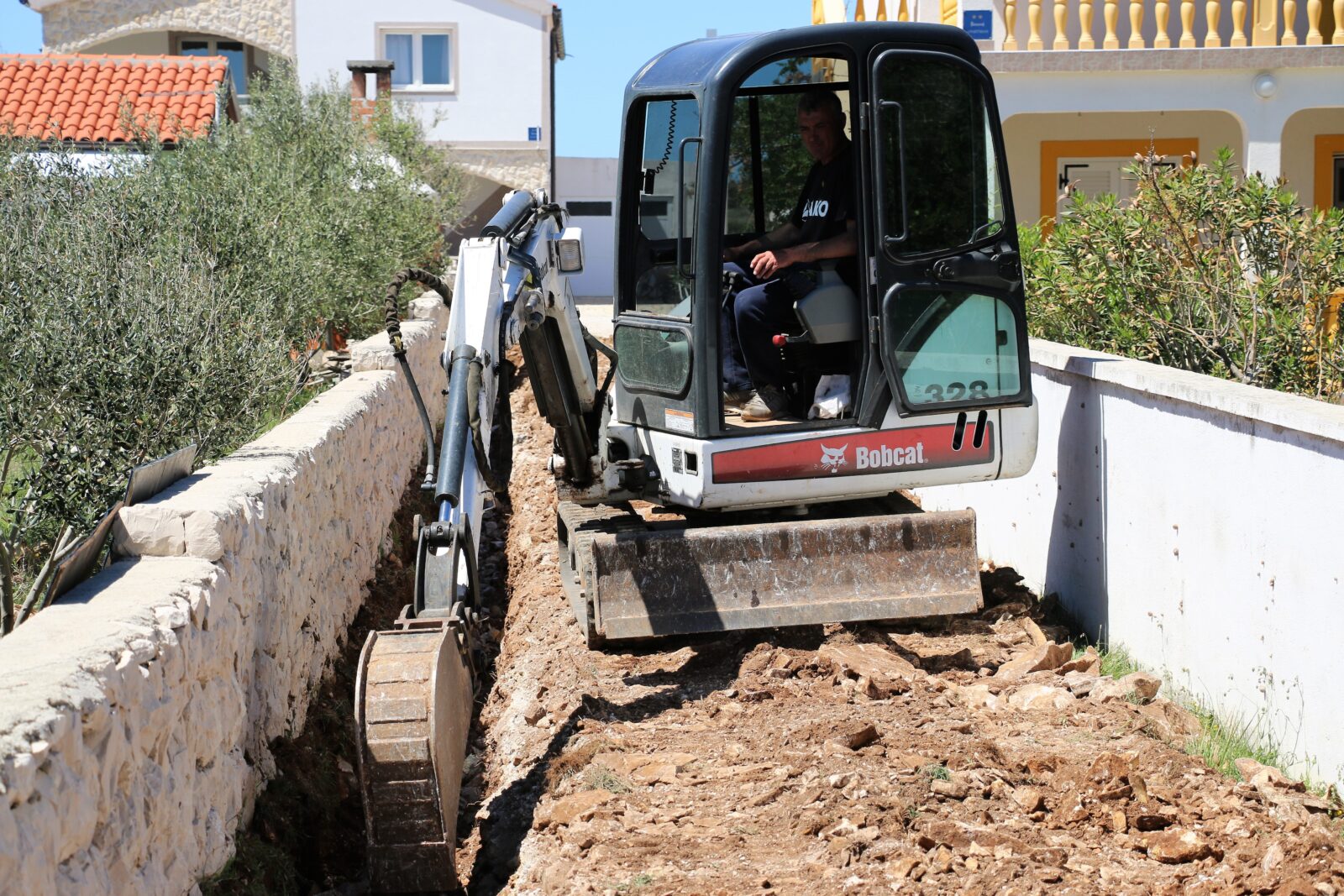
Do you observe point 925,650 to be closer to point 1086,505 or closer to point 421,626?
point 1086,505

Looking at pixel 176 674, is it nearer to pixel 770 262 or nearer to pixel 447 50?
pixel 770 262

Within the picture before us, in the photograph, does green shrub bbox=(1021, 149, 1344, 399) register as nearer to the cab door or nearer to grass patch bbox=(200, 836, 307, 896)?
the cab door

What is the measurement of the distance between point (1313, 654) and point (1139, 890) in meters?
1.33

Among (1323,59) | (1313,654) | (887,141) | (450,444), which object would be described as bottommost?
(1313,654)

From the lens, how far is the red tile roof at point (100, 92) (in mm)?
25156

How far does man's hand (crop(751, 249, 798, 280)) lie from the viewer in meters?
6.77

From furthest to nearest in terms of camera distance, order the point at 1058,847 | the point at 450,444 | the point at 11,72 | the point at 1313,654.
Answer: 1. the point at 11,72
2. the point at 450,444
3. the point at 1313,654
4. the point at 1058,847

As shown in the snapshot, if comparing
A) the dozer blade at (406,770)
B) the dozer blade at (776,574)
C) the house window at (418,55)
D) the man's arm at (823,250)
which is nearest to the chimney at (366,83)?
the house window at (418,55)

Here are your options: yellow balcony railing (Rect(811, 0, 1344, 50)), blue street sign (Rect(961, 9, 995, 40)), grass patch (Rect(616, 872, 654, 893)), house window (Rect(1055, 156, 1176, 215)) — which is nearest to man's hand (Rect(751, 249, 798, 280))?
grass patch (Rect(616, 872, 654, 893))

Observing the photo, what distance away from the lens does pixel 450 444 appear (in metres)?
5.70

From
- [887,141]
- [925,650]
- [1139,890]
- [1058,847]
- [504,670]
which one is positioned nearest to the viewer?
[1139,890]

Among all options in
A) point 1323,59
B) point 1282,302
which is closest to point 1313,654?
point 1282,302

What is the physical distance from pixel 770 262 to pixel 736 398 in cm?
79

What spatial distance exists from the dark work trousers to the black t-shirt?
0.60ft
